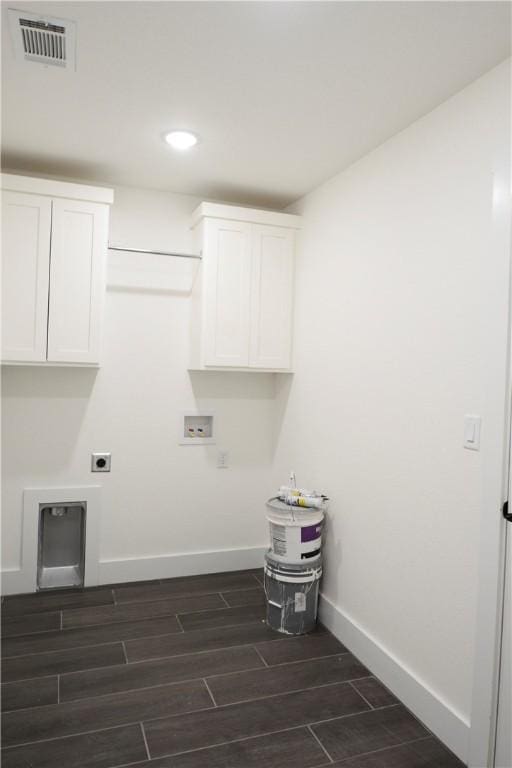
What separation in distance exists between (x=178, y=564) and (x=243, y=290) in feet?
6.17

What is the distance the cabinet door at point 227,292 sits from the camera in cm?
337

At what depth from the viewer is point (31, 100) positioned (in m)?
2.35

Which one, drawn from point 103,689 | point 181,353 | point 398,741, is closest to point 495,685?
point 398,741

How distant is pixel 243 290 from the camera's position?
3.44 m

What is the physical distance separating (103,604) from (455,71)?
3201 millimetres

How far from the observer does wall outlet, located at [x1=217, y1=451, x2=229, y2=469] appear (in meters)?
3.77

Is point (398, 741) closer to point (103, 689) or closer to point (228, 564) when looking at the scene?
point (103, 689)

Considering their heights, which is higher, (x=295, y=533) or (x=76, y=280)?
(x=76, y=280)

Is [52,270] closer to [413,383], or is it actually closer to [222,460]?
[222,460]

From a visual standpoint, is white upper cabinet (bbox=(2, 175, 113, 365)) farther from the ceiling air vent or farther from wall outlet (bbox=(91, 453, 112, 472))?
the ceiling air vent

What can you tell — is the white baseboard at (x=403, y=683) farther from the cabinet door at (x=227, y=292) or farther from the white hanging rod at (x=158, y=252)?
the white hanging rod at (x=158, y=252)

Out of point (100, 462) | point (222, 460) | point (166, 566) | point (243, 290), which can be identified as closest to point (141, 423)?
point (100, 462)

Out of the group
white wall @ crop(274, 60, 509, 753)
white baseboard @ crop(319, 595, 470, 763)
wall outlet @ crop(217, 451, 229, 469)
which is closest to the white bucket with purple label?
white wall @ crop(274, 60, 509, 753)

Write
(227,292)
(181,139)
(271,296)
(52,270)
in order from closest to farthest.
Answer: (181,139)
(52,270)
(227,292)
(271,296)
